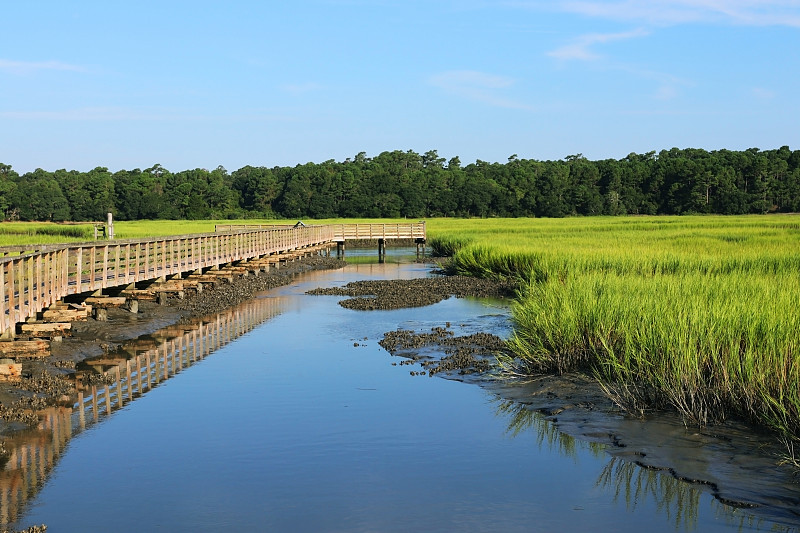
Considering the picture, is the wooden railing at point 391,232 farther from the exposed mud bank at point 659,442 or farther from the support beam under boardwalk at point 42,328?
the exposed mud bank at point 659,442

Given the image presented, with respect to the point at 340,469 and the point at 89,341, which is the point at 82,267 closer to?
the point at 89,341

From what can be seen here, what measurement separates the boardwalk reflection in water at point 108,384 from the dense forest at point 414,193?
342 feet

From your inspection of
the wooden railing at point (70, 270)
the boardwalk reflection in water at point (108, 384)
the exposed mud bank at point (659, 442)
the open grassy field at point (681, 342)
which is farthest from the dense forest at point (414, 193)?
the exposed mud bank at point (659, 442)

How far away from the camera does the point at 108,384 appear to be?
1581cm

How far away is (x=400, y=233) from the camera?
218 ft

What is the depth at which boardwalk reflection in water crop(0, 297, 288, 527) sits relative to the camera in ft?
33.4

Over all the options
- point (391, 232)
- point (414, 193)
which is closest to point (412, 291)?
point (391, 232)

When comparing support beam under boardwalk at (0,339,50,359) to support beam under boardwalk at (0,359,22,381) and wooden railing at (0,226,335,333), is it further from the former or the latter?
support beam under boardwalk at (0,359,22,381)

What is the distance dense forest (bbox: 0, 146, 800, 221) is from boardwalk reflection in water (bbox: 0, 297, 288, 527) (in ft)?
342

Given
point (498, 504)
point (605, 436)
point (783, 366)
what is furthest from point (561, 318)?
point (498, 504)

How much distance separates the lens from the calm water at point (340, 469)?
29.3 ft

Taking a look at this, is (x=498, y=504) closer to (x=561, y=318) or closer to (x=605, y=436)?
(x=605, y=436)

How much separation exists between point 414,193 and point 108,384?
4828 inches

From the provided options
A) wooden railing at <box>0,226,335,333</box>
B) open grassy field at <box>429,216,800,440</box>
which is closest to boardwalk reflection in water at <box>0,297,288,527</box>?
wooden railing at <box>0,226,335,333</box>
